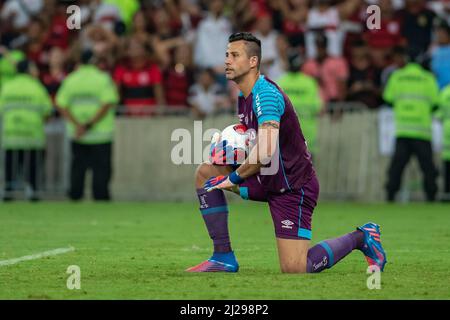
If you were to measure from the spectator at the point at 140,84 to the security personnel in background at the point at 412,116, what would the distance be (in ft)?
13.9

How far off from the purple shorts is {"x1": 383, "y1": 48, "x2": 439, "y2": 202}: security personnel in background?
10.7 m

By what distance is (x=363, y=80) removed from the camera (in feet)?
73.1

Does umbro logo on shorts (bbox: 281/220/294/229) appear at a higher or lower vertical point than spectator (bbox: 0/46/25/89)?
lower

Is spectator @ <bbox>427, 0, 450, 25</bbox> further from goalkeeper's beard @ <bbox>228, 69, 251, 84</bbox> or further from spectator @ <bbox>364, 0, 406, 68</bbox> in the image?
goalkeeper's beard @ <bbox>228, 69, 251, 84</bbox>

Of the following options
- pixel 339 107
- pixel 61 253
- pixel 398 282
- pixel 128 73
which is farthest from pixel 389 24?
pixel 398 282

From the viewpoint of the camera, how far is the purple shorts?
33.0 feet

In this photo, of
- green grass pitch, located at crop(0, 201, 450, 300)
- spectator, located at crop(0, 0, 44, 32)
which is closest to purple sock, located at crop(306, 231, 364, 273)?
green grass pitch, located at crop(0, 201, 450, 300)

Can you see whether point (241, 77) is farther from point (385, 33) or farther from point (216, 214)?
point (385, 33)

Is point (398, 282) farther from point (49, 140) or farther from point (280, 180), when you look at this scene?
point (49, 140)

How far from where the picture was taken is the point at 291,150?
1016cm

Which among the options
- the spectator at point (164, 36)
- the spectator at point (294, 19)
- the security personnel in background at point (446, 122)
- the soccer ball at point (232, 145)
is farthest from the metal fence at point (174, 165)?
the soccer ball at point (232, 145)

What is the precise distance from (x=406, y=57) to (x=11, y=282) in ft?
41.2

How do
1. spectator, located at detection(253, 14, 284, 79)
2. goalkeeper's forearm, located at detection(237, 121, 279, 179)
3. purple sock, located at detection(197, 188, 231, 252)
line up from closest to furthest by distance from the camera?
goalkeeper's forearm, located at detection(237, 121, 279, 179) < purple sock, located at detection(197, 188, 231, 252) < spectator, located at detection(253, 14, 284, 79)

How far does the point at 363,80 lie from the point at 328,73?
2.15ft
